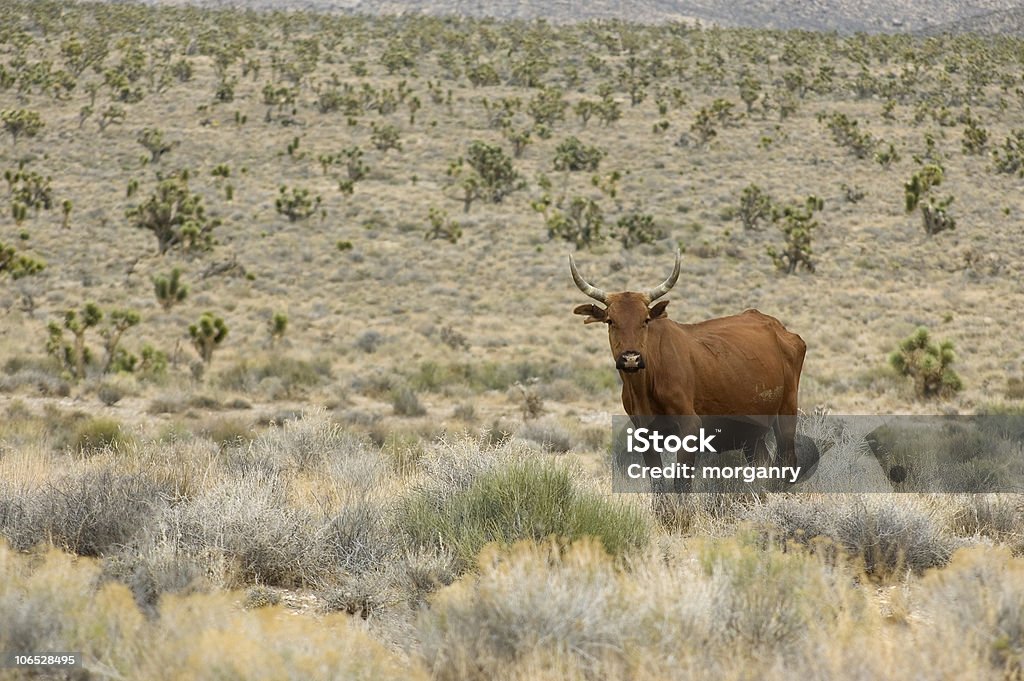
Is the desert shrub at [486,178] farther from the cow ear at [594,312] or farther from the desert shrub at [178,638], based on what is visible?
the desert shrub at [178,638]

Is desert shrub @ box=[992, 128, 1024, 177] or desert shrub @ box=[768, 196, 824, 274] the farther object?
desert shrub @ box=[992, 128, 1024, 177]

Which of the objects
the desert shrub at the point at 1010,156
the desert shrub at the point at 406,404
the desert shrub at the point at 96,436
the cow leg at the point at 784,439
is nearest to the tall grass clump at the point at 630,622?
the cow leg at the point at 784,439

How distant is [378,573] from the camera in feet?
18.6

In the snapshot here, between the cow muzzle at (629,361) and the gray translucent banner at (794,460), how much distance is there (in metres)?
0.90

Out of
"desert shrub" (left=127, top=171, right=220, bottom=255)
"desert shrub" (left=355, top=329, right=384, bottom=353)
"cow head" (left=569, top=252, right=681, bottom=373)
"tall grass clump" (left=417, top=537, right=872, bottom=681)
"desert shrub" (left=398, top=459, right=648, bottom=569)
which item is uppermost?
"cow head" (left=569, top=252, right=681, bottom=373)

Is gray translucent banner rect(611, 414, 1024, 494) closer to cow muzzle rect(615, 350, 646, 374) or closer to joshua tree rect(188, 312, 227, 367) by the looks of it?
cow muzzle rect(615, 350, 646, 374)

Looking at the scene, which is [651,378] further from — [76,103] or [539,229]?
[76,103]

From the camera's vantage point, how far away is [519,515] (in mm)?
5887

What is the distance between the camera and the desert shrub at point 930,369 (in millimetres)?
19562

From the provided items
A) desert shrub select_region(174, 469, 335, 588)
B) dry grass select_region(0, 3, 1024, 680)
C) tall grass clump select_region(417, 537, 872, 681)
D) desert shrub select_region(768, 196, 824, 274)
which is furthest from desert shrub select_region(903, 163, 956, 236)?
tall grass clump select_region(417, 537, 872, 681)

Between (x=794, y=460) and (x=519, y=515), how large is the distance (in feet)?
13.6

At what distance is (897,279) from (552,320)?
1478cm

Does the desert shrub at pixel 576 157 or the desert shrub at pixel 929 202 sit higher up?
the desert shrub at pixel 576 157

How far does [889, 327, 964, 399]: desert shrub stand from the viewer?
64.2 feet
